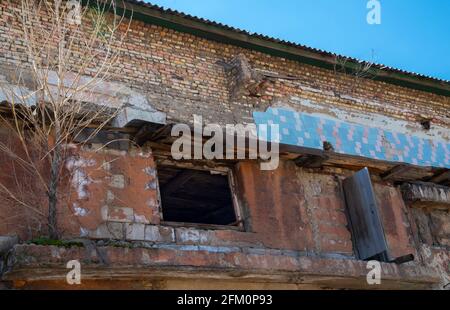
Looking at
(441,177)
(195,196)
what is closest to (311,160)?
(195,196)

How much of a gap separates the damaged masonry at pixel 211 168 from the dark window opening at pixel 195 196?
44 millimetres

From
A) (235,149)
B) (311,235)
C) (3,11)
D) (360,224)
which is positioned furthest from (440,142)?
(3,11)

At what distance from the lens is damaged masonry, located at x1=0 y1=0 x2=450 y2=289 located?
641cm

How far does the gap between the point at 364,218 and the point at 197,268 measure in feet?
10.4

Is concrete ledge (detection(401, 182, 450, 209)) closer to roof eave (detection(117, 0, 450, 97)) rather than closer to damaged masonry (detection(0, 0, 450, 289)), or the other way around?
damaged masonry (detection(0, 0, 450, 289))

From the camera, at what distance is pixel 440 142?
1215cm

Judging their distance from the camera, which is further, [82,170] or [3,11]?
[3,11]

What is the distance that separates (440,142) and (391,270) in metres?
5.08

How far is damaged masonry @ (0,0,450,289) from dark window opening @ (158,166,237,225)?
0.04m

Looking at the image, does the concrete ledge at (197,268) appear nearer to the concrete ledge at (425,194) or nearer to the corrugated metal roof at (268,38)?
the concrete ledge at (425,194)

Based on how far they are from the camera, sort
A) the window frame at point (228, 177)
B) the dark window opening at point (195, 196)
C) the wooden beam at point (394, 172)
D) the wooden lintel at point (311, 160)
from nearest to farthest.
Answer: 1. the window frame at point (228, 177)
2. the dark window opening at point (195, 196)
3. the wooden lintel at point (311, 160)
4. the wooden beam at point (394, 172)

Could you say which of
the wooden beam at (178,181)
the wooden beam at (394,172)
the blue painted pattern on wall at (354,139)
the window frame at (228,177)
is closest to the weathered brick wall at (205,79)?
the blue painted pattern on wall at (354,139)

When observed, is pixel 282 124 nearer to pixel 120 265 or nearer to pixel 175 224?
pixel 175 224

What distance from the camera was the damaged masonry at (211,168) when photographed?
641cm
